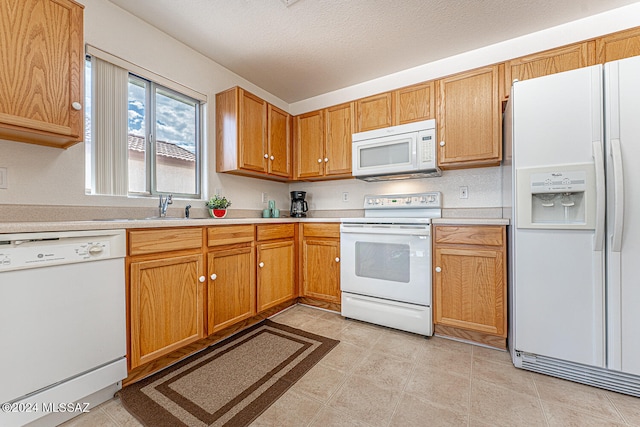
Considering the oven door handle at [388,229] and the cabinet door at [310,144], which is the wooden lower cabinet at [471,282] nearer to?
the oven door handle at [388,229]

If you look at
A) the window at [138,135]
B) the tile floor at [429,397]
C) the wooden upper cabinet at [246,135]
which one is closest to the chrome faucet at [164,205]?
the window at [138,135]

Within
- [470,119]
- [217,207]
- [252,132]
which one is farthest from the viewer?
[252,132]

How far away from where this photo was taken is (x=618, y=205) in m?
1.38

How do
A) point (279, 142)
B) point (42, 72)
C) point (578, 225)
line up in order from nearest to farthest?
point (42, 72)
point (578, 225)
point (279, 142)

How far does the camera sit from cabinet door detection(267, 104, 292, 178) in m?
2.88

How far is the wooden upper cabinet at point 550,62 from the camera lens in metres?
1.90

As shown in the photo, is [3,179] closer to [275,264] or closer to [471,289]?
[275,264]

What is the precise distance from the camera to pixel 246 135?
2.56m

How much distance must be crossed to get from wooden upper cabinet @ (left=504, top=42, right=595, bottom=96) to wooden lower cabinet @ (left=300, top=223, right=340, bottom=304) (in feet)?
6.33

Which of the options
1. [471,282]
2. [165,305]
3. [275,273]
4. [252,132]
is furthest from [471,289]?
→ [252,132]

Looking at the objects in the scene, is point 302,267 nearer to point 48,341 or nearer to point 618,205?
point 48,341

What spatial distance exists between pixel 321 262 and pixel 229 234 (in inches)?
40.5

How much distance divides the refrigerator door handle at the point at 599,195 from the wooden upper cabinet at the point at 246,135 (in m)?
2.51

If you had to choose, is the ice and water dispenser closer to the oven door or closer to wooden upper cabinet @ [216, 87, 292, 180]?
the oven door
